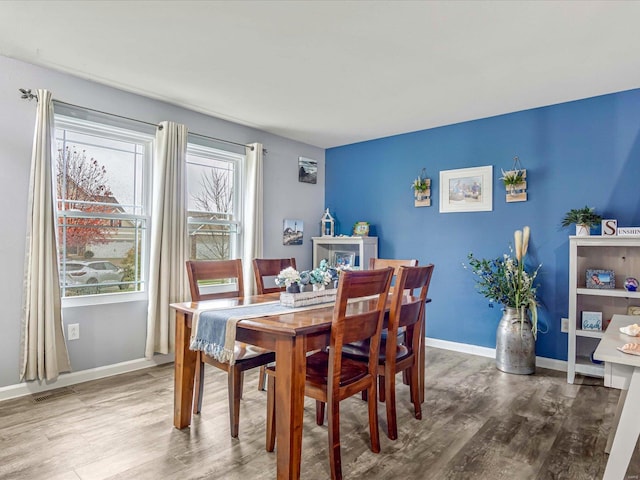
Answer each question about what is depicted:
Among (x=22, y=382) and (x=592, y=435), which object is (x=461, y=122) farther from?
(x=22, y=382)

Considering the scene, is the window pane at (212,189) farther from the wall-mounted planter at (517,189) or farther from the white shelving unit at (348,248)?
the wall-mounted planter at (517,189)

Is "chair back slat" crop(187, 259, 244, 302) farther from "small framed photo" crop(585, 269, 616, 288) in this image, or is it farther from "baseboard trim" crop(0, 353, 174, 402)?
"small framed photo" crop(585, 269, 616, 288)

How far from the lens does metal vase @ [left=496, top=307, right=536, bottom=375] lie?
337 centimetres

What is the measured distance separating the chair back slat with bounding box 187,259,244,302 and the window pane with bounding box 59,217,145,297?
108 centimetres

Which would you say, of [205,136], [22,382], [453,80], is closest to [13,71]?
[205,136]

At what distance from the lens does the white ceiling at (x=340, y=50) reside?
7.04 feet

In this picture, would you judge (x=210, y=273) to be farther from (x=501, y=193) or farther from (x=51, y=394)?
(x=501, y=193)

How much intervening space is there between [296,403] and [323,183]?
3908mm

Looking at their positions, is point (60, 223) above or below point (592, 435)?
above

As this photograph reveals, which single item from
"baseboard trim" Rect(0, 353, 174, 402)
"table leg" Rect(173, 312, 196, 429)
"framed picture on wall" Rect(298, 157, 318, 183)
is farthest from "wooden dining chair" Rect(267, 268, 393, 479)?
"framed picture on wall" Rect(298, 157, 318, 183)

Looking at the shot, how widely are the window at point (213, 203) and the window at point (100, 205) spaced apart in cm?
49

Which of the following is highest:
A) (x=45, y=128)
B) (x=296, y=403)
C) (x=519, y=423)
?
(x=45, y=128)

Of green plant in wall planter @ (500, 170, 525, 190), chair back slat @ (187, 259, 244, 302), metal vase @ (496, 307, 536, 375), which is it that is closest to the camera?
chair back slat @ (187, 259, 244, 302)

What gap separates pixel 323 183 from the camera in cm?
533
